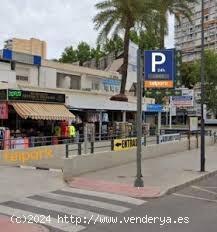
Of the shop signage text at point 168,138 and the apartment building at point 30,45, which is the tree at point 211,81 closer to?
the apartment building at point 30,45

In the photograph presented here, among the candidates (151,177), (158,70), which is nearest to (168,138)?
(151,177)

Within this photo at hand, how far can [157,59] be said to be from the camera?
1767 cm

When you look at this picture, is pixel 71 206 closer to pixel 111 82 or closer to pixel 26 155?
pixel 26 155

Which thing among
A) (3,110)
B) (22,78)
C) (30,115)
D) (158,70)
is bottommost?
(30,115)

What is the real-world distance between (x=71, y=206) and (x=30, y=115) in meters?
13.4

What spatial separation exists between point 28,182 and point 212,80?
147 ft

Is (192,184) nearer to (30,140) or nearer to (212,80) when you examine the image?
(30,140)

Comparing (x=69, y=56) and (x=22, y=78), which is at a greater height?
(x=69, y=56)

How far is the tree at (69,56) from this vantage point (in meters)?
72.9

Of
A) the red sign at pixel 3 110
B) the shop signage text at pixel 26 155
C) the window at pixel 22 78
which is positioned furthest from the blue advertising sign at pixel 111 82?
the shop signage text at pixel 26 155

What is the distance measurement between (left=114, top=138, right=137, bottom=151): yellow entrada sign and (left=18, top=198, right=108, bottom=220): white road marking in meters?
9.15

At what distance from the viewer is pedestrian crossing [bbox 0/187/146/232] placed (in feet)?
36.5

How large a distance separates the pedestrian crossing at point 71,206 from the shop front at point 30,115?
890 centimetres

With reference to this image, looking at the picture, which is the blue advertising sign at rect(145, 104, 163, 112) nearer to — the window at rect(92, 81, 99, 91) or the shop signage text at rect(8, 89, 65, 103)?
the window at rect(92, 81, 99, 91)
